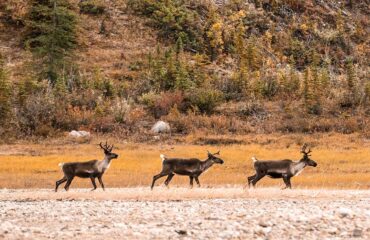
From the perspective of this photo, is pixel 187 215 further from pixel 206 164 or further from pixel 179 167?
pixel 206 164

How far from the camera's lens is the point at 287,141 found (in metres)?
45.9

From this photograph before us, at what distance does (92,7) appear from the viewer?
77.2 m

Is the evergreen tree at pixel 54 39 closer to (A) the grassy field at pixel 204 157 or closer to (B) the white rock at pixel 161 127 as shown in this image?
(B) the white rock at pixel 161 127

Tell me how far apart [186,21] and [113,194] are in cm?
5400

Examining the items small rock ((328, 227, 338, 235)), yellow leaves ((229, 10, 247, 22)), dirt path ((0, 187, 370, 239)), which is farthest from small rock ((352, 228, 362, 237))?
yellow leaves ((229, 10, 247, 22))

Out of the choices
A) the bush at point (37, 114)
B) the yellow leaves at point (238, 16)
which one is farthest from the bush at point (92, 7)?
the bush at point (37, 114)

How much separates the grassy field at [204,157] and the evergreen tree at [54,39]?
15778mm

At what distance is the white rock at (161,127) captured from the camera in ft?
163

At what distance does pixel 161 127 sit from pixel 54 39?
17442 mm

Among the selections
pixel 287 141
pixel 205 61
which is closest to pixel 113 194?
pixel 287 141

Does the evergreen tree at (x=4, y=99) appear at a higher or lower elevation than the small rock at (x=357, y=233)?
higher

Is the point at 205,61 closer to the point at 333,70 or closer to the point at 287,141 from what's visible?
the point at 333,70

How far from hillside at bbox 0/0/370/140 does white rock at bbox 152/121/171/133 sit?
93cm

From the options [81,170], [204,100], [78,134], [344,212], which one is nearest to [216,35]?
[204,100]
